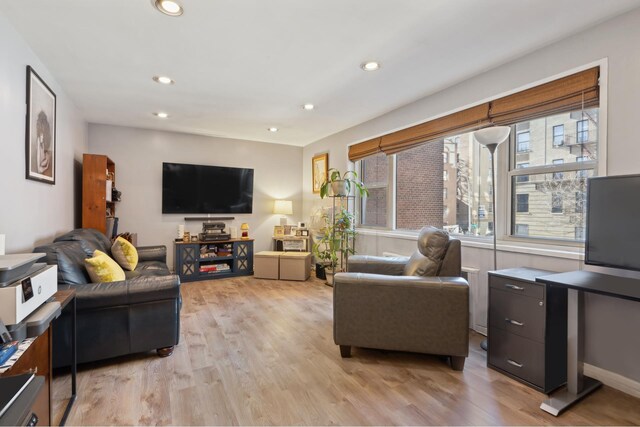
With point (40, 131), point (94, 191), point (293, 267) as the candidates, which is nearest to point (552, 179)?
point (293, 267)

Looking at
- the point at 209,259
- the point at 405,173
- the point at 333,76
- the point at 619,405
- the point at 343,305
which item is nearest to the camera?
the point at 619,405

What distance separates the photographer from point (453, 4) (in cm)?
192

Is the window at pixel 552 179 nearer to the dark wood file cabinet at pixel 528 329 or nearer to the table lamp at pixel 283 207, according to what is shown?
the dark wood file cabinet at pixel 528 329

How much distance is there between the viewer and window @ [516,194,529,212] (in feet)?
8.81

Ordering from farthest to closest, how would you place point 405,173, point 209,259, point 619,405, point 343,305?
point 209,259
point 405,173
point 343,305
point 619,405

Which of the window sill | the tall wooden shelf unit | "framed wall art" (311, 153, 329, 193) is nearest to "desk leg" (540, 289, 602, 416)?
the window sill

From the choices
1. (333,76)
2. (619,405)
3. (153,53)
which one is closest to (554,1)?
(333,76)

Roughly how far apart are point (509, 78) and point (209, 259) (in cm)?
A: 446

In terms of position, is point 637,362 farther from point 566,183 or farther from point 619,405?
point 566,183

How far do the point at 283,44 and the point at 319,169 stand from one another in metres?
3.16

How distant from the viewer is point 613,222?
1910 mm

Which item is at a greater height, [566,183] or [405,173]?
[405,173]

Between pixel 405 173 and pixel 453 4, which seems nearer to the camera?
pixel 453 4

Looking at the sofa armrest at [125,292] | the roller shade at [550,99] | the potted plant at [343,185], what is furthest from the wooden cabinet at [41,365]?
the potted plant at [343,185]
